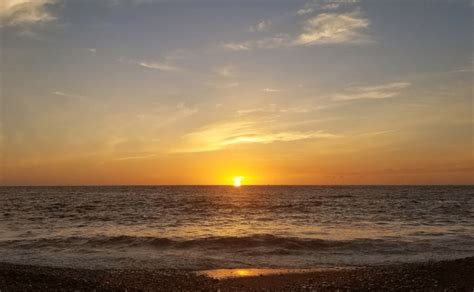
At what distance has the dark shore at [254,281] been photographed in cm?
1228

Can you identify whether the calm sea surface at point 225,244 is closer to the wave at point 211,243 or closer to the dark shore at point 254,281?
the wave at point 211,243

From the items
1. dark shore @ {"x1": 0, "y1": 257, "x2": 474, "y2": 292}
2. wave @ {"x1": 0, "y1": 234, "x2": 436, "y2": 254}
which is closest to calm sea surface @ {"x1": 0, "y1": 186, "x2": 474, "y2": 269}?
wave @ {"x1": 0, "y1": 234, "x2": 436, "y2": 254}

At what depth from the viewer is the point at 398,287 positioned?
1261 centimetres

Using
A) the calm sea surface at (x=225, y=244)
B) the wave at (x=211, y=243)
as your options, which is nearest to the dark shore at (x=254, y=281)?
the calm sea surface at (x=225, y=244)

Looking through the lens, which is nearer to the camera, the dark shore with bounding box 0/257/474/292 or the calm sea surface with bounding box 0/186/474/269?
the dark shore with bounding box 0/257/474/292

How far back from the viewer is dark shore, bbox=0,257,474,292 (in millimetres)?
12281

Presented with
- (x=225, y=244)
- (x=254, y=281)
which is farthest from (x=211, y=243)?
(x=254, y=281)

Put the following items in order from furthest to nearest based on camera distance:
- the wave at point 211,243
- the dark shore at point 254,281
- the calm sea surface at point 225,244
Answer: the wave at point 211,243 < the calm sea surface at point 225,244 < the dark shore at point 254,281

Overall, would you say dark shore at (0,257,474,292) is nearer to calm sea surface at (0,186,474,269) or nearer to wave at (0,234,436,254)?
calm sea surface at (0,186,474,269)

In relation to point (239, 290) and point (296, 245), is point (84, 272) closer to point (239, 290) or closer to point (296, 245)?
point (239, 290)

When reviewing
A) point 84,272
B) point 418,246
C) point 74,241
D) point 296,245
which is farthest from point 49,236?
point 418,246

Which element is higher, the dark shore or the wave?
the dark shore

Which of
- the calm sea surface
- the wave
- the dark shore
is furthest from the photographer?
the wave

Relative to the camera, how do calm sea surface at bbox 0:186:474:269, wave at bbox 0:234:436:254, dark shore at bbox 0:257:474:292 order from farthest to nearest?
wave at bbox 0:234:436:254, calm sea surface at bbox 0:186:474:269, dark shore at bbox 0:257:474:292
